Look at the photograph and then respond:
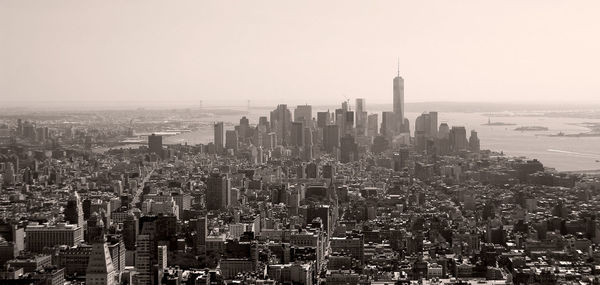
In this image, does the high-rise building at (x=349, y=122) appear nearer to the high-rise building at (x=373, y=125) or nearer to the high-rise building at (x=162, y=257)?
the high-rise building at (x=373, y=125)

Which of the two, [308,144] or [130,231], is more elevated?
[130,231]

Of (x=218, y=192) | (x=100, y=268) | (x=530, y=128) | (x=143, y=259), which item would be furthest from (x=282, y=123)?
(x=100, y=268)

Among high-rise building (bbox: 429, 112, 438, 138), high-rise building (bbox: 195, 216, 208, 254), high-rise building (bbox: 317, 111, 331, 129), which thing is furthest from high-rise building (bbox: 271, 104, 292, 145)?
high-rise building (bbox: 195, 216, 208, 254)

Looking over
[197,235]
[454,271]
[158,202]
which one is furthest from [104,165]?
[454,271]

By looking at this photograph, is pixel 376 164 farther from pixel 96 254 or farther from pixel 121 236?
pixel 96 254

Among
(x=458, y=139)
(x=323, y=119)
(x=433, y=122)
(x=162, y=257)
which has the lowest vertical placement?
(x=162, y=257)

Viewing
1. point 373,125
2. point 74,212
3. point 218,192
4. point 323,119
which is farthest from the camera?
point 373,125

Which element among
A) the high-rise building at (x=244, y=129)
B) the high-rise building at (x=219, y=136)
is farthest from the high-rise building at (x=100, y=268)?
the high-rise building at (x=244, y=129)

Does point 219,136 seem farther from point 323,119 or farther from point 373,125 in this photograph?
point 373,125
